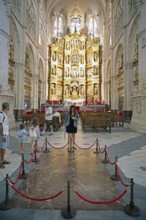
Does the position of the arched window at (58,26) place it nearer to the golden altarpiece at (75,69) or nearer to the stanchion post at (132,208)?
the golden altarpiece at (75,69)

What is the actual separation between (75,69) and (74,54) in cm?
360

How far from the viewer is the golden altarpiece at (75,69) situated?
A: 35.7 meters

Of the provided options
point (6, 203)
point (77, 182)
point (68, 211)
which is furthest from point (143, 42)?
point (6, 203)

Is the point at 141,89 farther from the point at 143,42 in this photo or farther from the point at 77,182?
the point at 77,182

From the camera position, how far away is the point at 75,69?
3762cm

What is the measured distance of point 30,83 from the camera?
2380 cm

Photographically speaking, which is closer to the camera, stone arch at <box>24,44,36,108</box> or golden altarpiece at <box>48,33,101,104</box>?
stone arch at <box>24,44,36,108</box>

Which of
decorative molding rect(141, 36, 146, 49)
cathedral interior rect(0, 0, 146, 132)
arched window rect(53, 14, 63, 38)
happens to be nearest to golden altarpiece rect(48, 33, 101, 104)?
cathedral interior rect(0, 0, 146, 132)

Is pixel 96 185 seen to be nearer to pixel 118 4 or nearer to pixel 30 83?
pixel 30 83

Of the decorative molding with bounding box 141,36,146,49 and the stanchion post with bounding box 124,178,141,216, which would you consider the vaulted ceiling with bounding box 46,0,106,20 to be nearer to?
the decorative molding with bounding box 141,36,146,49

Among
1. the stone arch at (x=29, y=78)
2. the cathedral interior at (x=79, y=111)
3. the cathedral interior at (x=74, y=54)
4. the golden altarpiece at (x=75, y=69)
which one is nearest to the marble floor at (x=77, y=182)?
the cathedral interior at (x=79, y=111)

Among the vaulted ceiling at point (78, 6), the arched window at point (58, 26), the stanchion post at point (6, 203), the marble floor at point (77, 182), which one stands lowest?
the marble floor at point (77, 182)

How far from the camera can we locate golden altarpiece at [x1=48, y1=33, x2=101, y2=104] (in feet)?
117

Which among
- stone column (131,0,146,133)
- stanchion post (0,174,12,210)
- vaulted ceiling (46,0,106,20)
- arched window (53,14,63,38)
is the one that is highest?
vaulted ceiling (46,0,106,20)
